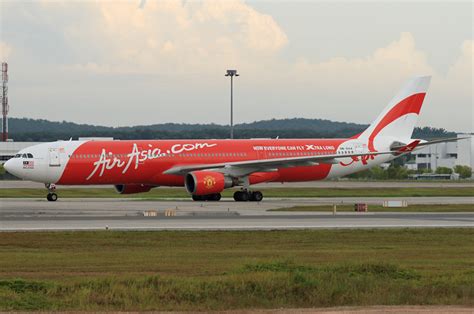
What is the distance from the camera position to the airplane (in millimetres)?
58906

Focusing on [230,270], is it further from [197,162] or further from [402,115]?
[402,115]

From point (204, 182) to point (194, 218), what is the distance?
46.3 feet

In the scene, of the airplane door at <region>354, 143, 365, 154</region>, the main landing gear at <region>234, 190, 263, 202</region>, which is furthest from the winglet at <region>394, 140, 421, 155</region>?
the main landing gear at <region>234, 190, 263, 202</region>

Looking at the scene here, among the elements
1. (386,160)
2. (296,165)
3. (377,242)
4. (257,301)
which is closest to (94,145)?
(296,165)

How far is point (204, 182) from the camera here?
57094 millimetres

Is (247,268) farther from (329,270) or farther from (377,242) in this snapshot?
(377,242)

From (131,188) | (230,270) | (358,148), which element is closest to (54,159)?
(131,188)

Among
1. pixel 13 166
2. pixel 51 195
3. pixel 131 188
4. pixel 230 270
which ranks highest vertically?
pixel 13 166

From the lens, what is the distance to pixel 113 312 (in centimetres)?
1852

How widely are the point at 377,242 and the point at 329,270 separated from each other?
9.51 meters

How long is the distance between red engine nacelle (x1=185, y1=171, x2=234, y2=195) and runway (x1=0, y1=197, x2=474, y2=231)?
9.70 ft

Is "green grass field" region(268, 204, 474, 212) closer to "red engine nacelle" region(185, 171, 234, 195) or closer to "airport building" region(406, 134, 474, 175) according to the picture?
"red engine nacelle" region(185, 171, 234, 195)

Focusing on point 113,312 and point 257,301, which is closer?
point 113,312

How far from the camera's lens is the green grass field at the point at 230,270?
65.5 feet
